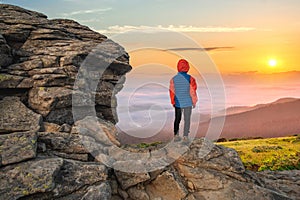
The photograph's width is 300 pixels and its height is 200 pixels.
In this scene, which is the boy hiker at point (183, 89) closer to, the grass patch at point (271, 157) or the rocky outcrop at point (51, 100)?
the rocky outcrop at point (51, 100)

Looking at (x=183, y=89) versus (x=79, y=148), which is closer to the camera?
(x=79, y=148)

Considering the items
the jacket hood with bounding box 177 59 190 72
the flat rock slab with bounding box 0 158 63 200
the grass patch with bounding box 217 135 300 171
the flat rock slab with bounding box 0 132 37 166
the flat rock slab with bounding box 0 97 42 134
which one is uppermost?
the jacket hood with bounding box 177 59 190 72

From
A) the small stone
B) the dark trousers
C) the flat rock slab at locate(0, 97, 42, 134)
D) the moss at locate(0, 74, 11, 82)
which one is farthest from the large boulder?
the small stone

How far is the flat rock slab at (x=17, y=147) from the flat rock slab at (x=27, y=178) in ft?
1.25

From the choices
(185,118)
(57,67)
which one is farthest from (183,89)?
(57,67)

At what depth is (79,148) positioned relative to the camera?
20.0 meters

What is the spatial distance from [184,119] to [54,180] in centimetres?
1000

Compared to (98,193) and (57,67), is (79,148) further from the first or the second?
(57,67)

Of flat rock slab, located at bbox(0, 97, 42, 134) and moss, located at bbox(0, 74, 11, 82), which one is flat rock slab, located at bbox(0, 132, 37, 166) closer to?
flat rock slab, located at bbox(0, 97, 42, 134)

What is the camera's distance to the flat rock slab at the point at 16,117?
20141 mm

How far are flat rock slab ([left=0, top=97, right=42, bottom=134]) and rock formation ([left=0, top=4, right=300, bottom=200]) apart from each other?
6 centimetres

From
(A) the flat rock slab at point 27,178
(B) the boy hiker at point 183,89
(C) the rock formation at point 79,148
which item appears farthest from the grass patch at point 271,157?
(A) the flat rock slab at point 27,178

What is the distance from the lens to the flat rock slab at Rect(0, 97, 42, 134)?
20.1 meters

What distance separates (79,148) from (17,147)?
13.8ft
